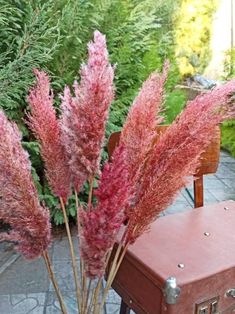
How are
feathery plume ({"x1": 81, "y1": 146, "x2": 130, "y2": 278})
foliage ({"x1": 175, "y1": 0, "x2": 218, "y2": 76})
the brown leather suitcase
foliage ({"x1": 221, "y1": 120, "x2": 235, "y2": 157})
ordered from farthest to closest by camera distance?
foliage ({"x1": 175, "y1": 0, "x2": 218, "y2": 76}) → foliage ({"x1": 221, "y1": 120, "x2": 235, "y2": 157}) → the brown leather suitcase → feathery plume ({"x1": 81, "y1": 146, "x2": 130, "y2": 278})

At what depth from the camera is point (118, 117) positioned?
2564mm

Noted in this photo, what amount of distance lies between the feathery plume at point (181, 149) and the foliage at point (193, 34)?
6364 millimetres

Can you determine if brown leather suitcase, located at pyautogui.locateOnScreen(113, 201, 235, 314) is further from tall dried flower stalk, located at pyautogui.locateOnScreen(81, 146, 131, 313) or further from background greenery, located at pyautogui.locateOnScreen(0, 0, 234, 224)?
background greenery, located at pyautogui.locateOnScreen(0, 0, 234, 224)

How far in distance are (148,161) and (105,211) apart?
18 centimetres

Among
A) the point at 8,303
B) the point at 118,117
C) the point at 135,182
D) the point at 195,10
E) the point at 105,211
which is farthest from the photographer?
the point at 195,10

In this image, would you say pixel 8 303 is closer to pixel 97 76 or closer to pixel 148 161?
pixel 148 161

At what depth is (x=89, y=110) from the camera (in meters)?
0.71

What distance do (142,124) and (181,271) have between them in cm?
40

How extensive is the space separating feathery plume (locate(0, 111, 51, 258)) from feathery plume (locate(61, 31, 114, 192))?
104 mm

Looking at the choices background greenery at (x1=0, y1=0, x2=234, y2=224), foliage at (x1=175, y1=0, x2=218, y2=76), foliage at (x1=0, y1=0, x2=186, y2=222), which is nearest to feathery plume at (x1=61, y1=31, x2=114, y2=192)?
background greenery at (x1=0, y1=0, x2=234, y2=224)

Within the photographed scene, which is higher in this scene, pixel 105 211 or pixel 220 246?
pixel 105 211

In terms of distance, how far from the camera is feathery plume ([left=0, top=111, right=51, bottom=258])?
28.0 inches

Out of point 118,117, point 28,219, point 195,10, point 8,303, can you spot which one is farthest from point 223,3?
point 28,219

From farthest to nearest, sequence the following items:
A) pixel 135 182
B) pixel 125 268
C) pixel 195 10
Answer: pixel 195 10
pixel 125 268
pixel 135 182
